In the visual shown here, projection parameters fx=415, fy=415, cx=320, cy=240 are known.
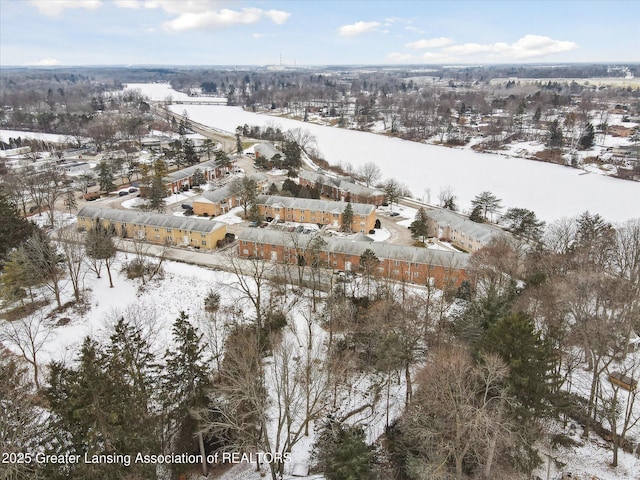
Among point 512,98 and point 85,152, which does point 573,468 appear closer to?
point 85,152

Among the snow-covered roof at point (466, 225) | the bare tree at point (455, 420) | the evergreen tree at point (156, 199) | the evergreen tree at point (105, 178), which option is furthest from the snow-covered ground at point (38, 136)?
the bare tree at point (455, 420)

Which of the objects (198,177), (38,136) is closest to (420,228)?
(198,177)

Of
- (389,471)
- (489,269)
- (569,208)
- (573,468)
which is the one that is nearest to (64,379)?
(389,471)

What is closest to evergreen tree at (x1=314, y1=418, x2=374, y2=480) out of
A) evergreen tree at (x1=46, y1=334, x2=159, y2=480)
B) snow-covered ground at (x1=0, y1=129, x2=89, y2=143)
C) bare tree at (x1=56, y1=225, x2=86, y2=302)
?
evergreen tree at (x1=46, y1=334, x2=159, y2=480)

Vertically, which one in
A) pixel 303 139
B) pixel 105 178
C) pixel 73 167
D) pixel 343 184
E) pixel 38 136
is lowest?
pixel 343 184

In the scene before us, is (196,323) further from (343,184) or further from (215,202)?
(343,184)

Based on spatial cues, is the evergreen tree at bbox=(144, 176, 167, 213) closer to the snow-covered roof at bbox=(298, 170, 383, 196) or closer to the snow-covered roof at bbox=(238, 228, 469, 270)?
the snow-covered roof at bbox=(238, 228, 469, 270)
